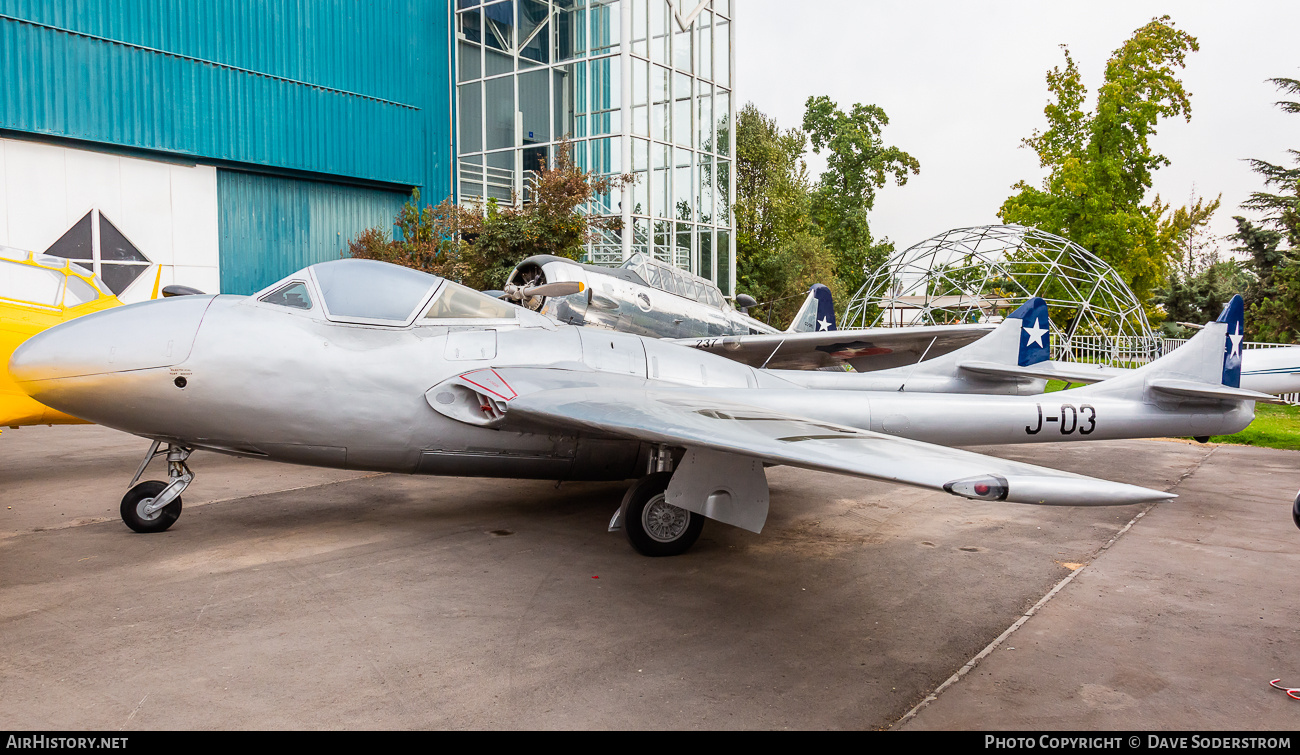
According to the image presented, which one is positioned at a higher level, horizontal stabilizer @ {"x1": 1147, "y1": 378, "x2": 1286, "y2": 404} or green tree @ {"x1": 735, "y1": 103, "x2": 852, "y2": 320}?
green tree @ {"x1": 735, "y1": 103, "x2": 852, "y2": 320}

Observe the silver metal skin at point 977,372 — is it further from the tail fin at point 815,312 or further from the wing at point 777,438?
the tail fin at point 815,312

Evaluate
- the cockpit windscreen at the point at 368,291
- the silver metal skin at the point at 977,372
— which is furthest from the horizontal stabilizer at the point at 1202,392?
the cockpit windscreen at the point at 368,291

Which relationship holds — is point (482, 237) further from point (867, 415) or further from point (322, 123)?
point (867, 415)

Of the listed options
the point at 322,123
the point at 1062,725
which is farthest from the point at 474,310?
the point at 322,123

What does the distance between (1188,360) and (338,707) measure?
792cm

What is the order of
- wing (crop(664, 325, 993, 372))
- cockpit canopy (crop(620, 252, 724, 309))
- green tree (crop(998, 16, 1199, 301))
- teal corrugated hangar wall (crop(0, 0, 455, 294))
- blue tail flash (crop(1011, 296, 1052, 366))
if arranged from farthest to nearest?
green tree (crop(998, 16, 1199, 301)), teal corrugated hangar wall (crop(0, 0, 455, 294)), cockpit canopy (crop(620, 252, 724, 309)), wing (crop(664, 325, 993, 372)), blue tail flash (crop(1011, 296, 1052, 366))

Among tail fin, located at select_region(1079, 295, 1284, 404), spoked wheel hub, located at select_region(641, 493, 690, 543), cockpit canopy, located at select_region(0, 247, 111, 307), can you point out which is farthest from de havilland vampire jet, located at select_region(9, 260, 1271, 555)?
cockpit canopy, located at select_region(0, 247, 111, 307)

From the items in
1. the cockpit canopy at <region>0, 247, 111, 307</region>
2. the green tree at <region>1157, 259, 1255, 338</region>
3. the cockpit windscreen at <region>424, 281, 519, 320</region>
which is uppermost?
the green tree at <region>1157, 259, 1255, 338</region>

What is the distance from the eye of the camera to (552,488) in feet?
26.7

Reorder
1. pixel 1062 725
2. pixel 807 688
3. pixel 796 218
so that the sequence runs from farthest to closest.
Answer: pixel 796 218 → pixel 807 688 → pixel 1062 725

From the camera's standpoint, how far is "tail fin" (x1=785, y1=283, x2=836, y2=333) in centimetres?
1575

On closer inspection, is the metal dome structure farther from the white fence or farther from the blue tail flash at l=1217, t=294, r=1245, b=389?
the blue tail flash at l=1217, t=294, r=1245, b=389

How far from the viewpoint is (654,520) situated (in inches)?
222

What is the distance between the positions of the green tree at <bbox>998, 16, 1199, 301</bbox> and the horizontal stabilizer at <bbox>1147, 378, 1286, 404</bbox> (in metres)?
22.4
